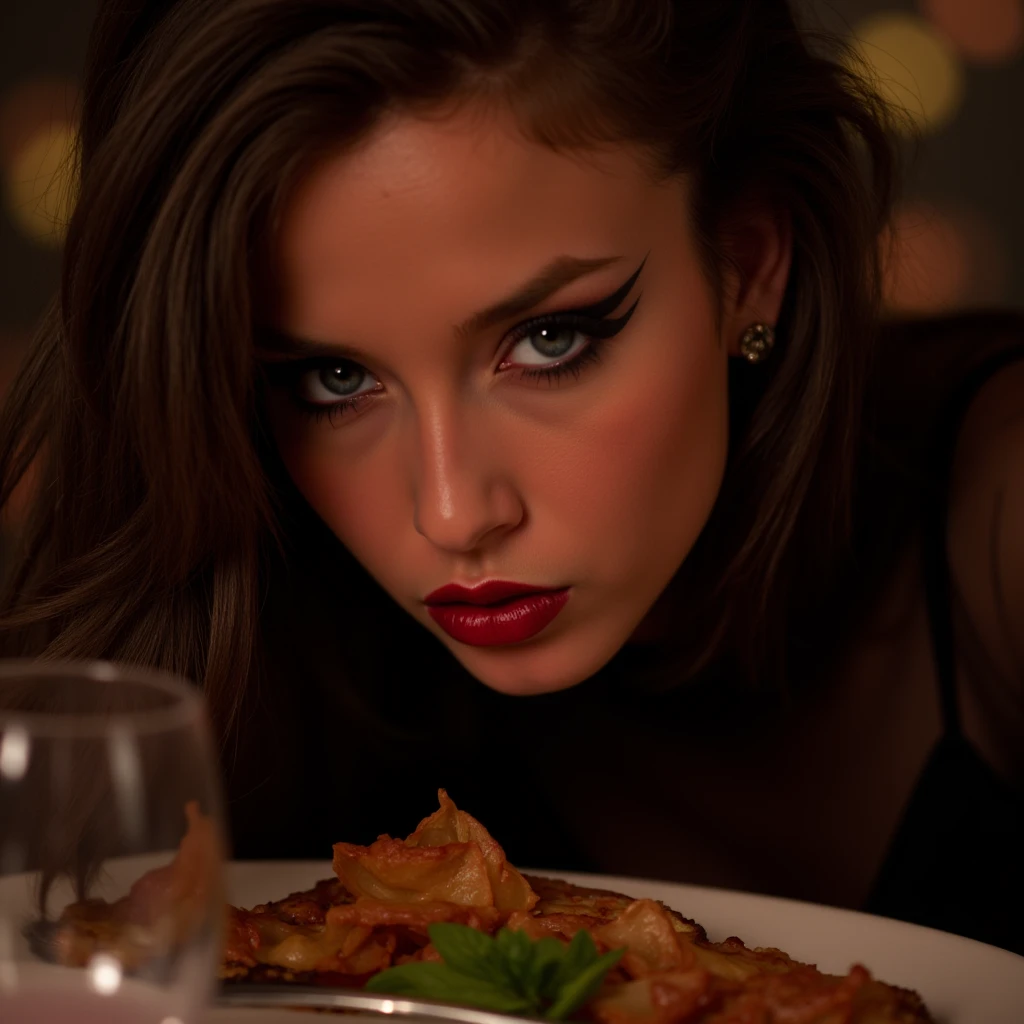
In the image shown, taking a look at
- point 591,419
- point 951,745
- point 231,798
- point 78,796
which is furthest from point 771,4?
point 78,796

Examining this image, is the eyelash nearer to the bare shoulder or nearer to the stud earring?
the stud earring

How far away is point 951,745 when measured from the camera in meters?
1.84

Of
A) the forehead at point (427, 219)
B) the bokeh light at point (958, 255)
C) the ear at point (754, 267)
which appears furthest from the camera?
the bokeh light at point (958, 255)

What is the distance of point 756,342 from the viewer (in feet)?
5.10

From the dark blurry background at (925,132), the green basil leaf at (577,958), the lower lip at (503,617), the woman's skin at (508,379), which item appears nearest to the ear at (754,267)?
the woman's skin at (508,379)

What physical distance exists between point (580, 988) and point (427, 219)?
63 cm

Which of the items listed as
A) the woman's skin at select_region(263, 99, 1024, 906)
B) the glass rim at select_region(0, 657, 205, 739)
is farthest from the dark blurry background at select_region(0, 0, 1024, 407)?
the glass rim at select_region(0, 657, 205, 739)

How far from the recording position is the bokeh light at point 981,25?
8.49ft

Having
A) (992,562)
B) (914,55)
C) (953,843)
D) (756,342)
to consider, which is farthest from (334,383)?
(914,55)

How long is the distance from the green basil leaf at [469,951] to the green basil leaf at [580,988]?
4 cm

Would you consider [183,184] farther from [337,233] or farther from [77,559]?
[77,559]

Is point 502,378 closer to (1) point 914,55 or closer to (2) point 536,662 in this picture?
(2) point 536,662

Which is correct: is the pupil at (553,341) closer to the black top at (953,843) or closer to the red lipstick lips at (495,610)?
the red lipstick lips at (495,610)

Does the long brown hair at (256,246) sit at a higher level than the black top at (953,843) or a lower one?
higher
